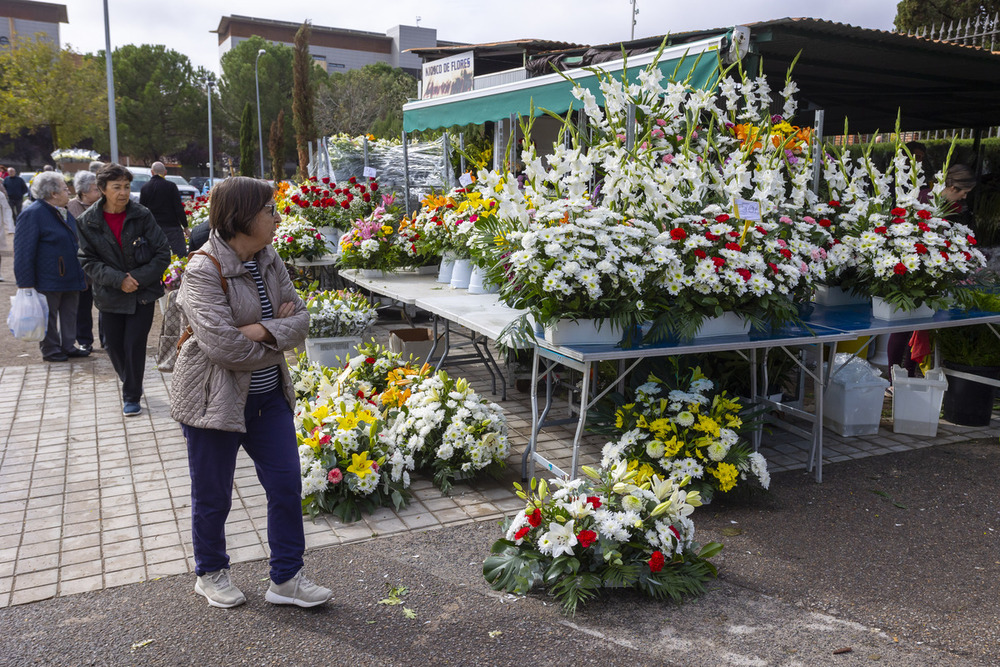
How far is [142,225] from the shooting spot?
523 cm

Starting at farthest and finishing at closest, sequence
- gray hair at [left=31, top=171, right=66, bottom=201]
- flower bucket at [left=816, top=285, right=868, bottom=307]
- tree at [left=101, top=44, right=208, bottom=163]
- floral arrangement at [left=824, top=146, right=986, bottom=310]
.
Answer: tree at [left=101, top=44, right=208, bottom=163] → gray hair at [left=31, top=171, right=66, bottom=201] → flower bucket at [left=816, top=285, right=868, bottom=307] → floral arrangement at [left=824, top=146, right=986, bottom=310]

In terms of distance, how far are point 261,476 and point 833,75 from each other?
635 centimetres

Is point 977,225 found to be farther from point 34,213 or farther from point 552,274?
point 34,213

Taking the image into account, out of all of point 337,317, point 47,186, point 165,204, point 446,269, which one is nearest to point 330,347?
point 337,317

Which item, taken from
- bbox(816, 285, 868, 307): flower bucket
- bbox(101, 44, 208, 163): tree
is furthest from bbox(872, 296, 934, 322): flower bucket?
bbox(101, 44, 208, 163): tree

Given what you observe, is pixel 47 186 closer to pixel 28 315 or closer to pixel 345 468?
pixel 28 315

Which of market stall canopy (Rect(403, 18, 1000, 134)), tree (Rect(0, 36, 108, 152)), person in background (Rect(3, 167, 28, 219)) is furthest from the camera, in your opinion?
tree (Rect(0, 36, 108, 152))

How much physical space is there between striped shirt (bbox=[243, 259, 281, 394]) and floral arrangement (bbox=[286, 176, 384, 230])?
5.26 meters

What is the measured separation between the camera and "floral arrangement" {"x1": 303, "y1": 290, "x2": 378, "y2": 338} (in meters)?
5.85

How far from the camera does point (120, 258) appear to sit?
16.9ft

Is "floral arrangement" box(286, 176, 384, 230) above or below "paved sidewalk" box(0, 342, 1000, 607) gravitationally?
above

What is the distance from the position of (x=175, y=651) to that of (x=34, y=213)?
4.97 meters

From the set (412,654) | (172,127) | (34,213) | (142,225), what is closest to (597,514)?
(412,654)

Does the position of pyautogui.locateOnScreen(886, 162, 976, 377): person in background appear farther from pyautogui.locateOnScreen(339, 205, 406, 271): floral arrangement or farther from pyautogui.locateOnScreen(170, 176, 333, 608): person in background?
pyautogui.locateOnScreen(170, 176, 333, 608): person in background
